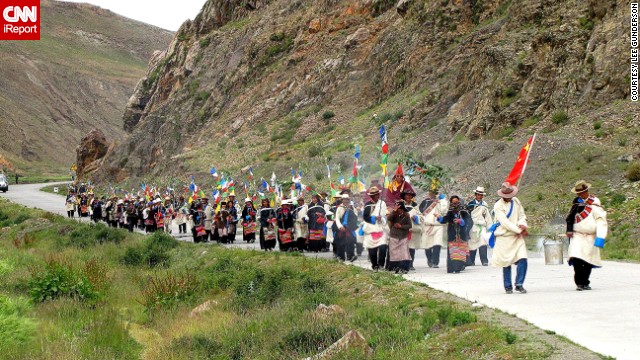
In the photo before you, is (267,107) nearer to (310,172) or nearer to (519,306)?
(310,172)

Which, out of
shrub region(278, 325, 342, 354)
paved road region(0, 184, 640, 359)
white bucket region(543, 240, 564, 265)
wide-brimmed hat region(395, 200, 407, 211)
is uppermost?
wide-brimmed hat region(395, 200, 407, 211)

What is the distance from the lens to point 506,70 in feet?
132

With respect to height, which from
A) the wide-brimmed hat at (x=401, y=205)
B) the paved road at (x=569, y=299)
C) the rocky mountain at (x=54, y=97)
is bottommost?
the paved road at (x=569, y=299)

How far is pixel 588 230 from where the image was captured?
14234 millimetres

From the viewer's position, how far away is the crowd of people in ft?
47.0

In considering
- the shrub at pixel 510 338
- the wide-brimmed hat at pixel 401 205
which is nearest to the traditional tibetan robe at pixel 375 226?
the wide-brimmed hat at pixel 401 205

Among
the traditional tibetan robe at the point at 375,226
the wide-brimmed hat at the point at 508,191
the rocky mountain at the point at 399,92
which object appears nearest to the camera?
the wide-brimmed hat at the point at 508,191

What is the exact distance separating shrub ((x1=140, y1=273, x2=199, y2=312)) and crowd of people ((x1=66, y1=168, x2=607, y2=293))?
3859 millimetres

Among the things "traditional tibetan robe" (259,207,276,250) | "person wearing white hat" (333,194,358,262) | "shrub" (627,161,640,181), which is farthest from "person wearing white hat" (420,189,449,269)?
"shrub" (627,161,640,181)

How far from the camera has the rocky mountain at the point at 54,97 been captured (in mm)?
133000

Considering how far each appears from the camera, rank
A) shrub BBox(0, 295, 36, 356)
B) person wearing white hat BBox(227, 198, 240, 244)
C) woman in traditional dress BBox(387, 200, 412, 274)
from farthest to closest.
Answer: person wearing white hat BBox(227, 198, 240, 244) → woman in traditional dress BBox(387, 200, 412, 274) → shrub BBox(0, 295, 36, 356)

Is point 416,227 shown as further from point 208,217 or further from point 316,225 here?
point 208,217

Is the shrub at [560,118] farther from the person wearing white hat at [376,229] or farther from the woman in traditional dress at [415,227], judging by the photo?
the person wearing white hat at [376,229]

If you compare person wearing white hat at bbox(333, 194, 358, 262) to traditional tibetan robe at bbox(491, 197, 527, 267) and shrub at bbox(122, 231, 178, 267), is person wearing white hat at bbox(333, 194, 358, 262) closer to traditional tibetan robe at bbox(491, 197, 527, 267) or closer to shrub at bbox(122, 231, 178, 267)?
shrub at bbox(122, 231, 178, 267)
